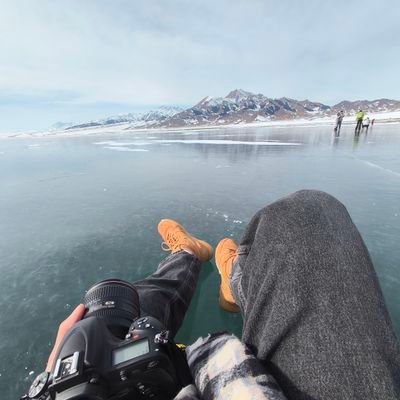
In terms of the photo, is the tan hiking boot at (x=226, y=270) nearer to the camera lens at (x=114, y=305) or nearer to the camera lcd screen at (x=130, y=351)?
the camera lens at (x=114, y=305)

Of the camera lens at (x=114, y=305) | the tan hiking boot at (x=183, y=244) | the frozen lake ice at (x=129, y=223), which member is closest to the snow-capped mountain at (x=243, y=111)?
the frozen lake ice at (x=129, y=223)

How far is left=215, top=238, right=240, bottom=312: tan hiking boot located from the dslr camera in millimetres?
755

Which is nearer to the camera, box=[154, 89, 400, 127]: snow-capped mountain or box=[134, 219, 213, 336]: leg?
box=[134, 219, 213, 336]: leg

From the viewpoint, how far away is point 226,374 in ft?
2.59

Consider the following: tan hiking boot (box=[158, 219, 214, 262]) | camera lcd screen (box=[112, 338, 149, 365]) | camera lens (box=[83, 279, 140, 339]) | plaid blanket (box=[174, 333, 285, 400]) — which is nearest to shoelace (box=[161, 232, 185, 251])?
tan hiking boot (box=[158, 219, 214, 262])

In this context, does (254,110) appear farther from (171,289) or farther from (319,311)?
(319,311)

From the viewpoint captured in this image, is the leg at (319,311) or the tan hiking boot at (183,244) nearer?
the leg at (319,311)

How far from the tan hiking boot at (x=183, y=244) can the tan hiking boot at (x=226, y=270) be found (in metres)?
0.19

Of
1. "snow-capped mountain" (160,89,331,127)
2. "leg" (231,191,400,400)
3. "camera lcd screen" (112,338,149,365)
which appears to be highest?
"snow-capped mountain" (160,89,331,127)

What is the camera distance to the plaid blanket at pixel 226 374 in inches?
28.2

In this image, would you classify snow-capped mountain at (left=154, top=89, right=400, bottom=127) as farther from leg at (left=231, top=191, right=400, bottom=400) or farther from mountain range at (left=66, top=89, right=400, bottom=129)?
leg at (left=231, top=191, right=400, bottom=400)

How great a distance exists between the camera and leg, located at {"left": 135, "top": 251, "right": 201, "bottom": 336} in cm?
151

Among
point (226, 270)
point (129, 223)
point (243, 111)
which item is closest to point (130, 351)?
point (226, 270)

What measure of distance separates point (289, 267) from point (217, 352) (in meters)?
0.41
